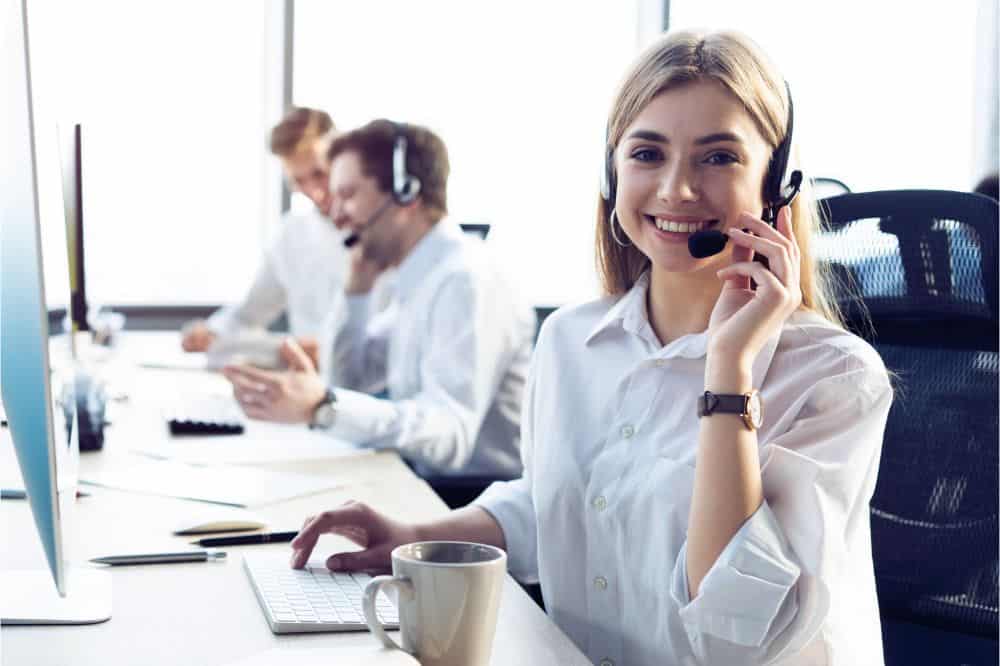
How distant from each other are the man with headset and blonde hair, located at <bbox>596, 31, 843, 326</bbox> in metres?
0.89

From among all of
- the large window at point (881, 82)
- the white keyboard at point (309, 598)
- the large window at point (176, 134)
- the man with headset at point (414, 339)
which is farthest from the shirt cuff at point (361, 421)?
the large window at point (176, 134)

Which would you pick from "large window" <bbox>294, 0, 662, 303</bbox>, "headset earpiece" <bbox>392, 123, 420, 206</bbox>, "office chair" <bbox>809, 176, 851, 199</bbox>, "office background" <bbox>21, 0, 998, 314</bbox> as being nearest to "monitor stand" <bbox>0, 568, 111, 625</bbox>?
"office chair" <bbox>809, 176, 851, 199</bbox>

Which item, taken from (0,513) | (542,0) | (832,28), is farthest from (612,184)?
(542,0)

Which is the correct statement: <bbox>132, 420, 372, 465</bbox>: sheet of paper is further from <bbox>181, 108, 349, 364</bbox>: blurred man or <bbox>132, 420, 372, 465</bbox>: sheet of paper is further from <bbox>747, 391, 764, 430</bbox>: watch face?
<bbox>181, 108, 349, 364</bbox>: blurred man

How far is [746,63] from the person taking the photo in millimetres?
1278

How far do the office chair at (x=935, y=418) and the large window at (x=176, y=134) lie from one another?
3.19m

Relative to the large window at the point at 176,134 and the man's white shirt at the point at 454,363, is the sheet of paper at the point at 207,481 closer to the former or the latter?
the man's white shirt at the point at 454,363

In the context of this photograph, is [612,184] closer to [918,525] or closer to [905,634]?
[918,525]

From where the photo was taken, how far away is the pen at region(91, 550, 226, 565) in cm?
119

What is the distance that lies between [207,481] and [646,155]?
0.81 m

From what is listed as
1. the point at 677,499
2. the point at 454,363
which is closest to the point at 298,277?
the point at 454,363

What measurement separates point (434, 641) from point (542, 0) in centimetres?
373

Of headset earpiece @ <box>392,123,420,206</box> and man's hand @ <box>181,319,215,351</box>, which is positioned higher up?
headset earpiece @ <box>392,123,420,206</box>

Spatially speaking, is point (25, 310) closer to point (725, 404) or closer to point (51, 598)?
point (51, 598)
